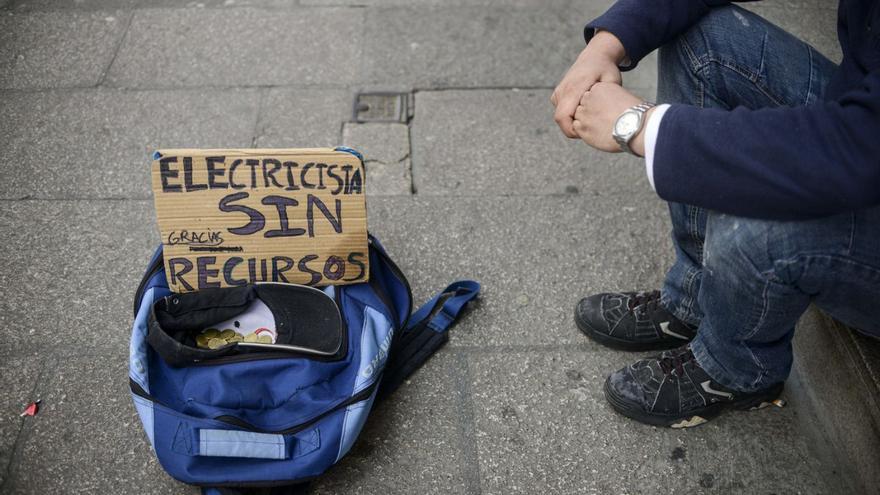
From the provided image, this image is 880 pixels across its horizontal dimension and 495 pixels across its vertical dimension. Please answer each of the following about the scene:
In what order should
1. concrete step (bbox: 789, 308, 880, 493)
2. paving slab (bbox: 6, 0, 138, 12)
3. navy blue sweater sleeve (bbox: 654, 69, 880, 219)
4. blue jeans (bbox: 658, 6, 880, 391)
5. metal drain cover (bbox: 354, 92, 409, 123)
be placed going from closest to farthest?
navy blue sweater sleeve (bbox: 654, 69, 880, 219) → blue jeans (bbox: 658, 6, 880, 391) → concrete step (bbox: 789, 308, 880, 493) → metal drain cover (bbox: 354, 92, 409, 123) → paving slab (bbox: 6, 0, 138, 12)

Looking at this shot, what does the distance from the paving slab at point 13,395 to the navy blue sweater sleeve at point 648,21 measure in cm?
176

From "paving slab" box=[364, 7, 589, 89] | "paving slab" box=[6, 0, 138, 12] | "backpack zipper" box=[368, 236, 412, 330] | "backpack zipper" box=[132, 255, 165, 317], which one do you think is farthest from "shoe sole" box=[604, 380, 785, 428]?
"paving slab" box=[6, 0, 138, 12]

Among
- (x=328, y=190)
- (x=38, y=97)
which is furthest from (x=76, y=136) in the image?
(x=328, y=190)

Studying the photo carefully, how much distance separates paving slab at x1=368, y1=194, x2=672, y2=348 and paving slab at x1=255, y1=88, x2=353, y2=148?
1.47ft

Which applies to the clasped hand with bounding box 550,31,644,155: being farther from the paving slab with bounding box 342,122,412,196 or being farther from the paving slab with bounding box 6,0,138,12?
the paving slab with bounding box 6,0,138,12

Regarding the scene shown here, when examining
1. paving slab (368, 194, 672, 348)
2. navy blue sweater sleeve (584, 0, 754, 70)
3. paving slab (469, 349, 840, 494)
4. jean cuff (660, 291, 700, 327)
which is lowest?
paving slab (469, 349, 840, 494)

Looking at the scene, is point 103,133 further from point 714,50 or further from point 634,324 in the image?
point 714,50

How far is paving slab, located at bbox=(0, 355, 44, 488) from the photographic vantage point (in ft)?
5.57

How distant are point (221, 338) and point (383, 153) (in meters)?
1.13

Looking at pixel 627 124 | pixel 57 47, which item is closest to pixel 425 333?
pixel 627 124

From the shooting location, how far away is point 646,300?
1.95 m

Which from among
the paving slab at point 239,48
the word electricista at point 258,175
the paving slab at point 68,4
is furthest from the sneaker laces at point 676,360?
the paving slab at point 68,4

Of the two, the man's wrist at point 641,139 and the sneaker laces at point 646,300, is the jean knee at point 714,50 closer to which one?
the man's wrist at point 641,139

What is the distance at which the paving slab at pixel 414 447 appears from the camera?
165 cm
